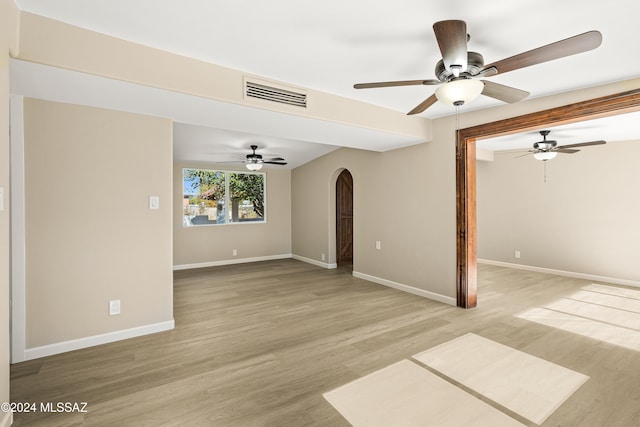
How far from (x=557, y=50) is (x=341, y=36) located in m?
1.35

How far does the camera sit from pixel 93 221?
2949 mm

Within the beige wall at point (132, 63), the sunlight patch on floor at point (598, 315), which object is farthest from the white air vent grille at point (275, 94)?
the sunlight patch on floor at point (598, 315)

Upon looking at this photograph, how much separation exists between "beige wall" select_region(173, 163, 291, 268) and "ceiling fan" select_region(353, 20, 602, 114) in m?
5.67

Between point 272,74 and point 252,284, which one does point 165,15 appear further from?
point 252,284

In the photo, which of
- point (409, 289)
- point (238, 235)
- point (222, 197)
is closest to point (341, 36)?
point (409, 289)

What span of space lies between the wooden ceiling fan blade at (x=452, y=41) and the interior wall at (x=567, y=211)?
5252mm

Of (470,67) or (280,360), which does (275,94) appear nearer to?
(470,67)

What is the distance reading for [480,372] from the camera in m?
2.44

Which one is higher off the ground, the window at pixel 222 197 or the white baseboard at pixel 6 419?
the window at pixel 222 197

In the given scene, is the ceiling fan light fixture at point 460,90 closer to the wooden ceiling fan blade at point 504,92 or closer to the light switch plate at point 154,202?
the wooden ceiling fan blade at point 504,92

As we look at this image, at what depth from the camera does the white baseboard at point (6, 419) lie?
5.67 feet

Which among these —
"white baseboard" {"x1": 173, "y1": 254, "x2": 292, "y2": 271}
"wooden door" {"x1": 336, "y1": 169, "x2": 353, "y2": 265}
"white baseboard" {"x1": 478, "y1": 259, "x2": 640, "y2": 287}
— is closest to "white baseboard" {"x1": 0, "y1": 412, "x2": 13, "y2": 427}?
"white baseboard" {"x1": 173, "y1": 254, "x2": 292, "y2": 271}

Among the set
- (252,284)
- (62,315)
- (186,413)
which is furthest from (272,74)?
(252,284)

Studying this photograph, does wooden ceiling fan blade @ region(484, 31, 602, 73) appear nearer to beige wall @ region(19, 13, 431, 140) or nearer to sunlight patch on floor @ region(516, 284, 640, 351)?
beige wall @ region(19, 13, 431, 140)
